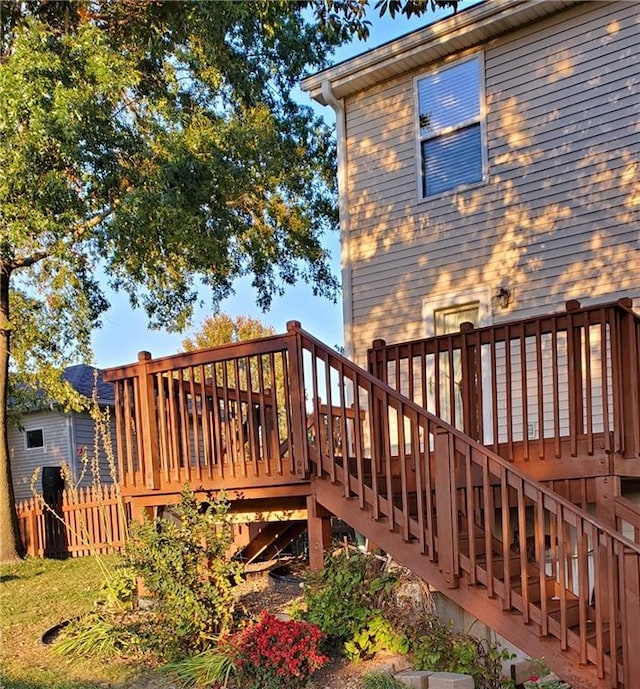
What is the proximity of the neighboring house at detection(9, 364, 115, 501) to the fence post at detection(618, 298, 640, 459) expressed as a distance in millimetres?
14697

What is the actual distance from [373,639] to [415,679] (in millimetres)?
582

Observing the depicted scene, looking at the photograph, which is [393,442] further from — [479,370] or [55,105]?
[55,105]

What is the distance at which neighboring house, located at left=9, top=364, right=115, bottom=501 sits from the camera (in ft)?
58.2

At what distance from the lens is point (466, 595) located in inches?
166

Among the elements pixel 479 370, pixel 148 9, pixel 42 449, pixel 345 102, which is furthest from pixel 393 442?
pixel 42 449

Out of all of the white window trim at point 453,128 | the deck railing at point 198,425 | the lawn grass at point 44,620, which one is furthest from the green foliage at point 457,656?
the white window trim at point 453,128

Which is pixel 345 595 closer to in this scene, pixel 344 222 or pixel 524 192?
pixel 524 192

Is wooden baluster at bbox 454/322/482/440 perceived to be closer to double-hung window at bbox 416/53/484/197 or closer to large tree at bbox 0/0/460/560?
double-hung window at bbox 416/53/484/197

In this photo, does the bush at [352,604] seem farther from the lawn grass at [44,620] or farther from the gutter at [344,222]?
the gutter at [344,222]

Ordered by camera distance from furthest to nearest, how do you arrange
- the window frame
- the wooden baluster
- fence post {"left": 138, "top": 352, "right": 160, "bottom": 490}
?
1. the window frame
2. fence post {"left": 138, "top": 352, "right": 160, "bottom": 490}
3. the wooden baluster

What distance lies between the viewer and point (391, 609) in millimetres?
4605

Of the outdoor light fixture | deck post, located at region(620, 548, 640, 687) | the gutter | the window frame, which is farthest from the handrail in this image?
the window frame

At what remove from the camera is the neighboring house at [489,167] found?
23.0ft

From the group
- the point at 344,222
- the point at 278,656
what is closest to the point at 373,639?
the point at 278,656
